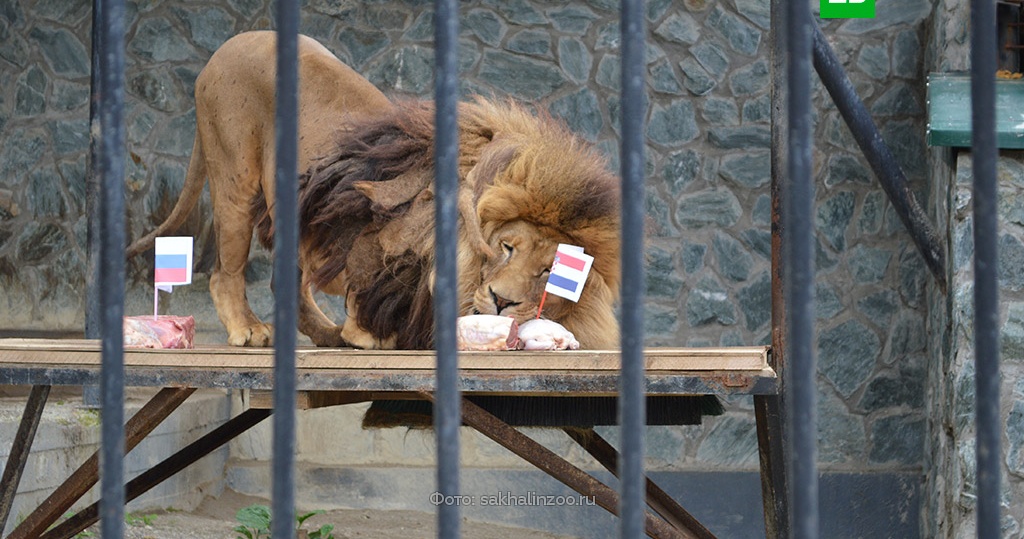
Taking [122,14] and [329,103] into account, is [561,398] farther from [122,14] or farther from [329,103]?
[122,14]

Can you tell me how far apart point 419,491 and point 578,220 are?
3086mm

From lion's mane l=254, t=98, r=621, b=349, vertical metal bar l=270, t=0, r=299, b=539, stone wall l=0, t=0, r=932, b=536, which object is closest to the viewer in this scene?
vertical metal bar l=270, t=0, r=299, b=539

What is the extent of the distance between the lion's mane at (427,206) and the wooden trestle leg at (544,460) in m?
0.43

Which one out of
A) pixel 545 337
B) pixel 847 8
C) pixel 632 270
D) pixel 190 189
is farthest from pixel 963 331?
pixel 632 270

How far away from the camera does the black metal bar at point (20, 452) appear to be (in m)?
3.00

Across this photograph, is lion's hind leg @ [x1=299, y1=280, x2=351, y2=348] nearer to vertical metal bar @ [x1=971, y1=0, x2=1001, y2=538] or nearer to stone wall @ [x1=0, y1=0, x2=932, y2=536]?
stone wall @ [x1=0, y1=0, x2=932, y2=536]

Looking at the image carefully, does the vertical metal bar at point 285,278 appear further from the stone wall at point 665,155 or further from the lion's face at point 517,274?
the stone wall at point 665,155

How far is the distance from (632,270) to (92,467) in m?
1.97

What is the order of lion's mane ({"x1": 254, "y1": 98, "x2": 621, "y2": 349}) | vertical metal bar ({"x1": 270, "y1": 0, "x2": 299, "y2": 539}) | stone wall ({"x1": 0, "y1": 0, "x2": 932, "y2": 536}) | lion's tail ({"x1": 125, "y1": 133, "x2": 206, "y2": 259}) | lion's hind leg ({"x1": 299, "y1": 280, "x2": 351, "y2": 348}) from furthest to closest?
stone wall ({"x1": 0, "y1": 0, "x2": 932, "y2": 536}) → lion's tail ({"x1": 125, "y1": 133, "x2": 206, "y2": 259}) → lion's hind leg ({"x1": 299, "y1": 280, "x2": 351, "y2": 348}) → lion's mane ({"x1": 254, "y1": 98, "x2": 621, "y2": 349}) → vertical metal bar ({"x1": 270, "y1": 0, "x2": 299, "y2": 539})

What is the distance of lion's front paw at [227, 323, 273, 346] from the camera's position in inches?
132

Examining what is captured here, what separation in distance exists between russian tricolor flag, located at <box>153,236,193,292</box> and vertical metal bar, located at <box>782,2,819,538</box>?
2329 mm

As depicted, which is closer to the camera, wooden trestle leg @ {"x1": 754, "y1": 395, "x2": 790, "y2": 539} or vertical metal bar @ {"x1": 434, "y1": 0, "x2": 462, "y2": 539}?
vertical metal bar @ {"x1": 434, "y1": 0, "x2": 462, "y2": 539}

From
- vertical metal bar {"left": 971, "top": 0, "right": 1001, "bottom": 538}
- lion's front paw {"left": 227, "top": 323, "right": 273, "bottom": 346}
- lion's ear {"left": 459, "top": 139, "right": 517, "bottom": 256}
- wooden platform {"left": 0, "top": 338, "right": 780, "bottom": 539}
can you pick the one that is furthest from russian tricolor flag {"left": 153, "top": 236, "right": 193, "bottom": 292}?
vertical metal bar {"left": 971, "top": 0, "right": 1001, "bottom": 538}

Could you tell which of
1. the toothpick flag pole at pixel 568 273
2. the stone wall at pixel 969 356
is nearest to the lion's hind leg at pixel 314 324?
the toothpick flag pole at pixel 568 273
